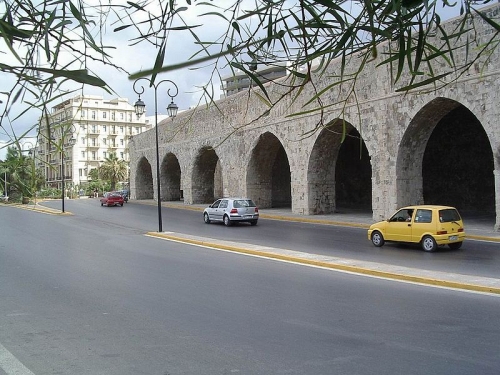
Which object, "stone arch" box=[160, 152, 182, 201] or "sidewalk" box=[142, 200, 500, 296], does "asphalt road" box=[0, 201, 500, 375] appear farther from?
"stone arch" box=[160, 152, 182, 201]

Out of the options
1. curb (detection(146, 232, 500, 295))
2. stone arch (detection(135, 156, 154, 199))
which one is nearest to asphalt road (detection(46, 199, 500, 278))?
curb (detection(146, 232, 500, 295))

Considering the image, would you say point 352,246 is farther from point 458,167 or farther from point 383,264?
point 458,167

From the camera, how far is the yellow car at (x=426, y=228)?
14.3 metres

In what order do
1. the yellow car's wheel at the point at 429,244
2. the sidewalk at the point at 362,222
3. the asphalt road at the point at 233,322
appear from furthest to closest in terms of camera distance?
the sidewalk at the point at 362,222
the yellow car's wheel at the point at 429,244
the asphalt road at the point at 233,322

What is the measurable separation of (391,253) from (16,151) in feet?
44.5

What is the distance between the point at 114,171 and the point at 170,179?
26.2 metres

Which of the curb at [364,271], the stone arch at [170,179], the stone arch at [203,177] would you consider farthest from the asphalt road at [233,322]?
the stone arch at [170,179]

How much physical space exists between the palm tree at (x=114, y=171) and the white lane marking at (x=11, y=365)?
67.9m

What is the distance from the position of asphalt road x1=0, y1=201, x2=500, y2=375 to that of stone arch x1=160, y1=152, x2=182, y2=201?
116ft

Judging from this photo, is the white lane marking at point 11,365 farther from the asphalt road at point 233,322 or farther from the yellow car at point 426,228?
the yellow car at point 426,228

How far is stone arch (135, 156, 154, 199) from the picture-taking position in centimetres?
5381

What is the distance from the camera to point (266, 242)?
17250mm

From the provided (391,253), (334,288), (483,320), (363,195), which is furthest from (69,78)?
(363,195)

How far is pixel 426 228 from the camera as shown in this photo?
14.6 meters
